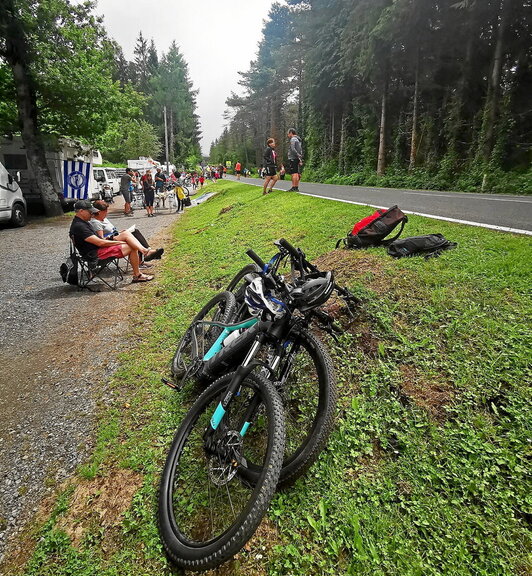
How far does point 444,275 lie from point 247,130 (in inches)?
3144

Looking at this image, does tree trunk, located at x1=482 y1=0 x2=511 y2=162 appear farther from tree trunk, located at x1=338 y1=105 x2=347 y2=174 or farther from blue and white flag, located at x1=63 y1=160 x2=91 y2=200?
blue and white flag, located at x1=63 y1=160 x2=91 y2=200

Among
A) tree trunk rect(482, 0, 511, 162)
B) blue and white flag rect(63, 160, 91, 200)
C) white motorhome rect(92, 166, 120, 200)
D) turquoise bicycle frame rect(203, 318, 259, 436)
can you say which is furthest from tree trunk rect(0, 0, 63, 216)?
tree trunk rect(482, 0, 511, 162)

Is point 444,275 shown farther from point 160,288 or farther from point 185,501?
point 160,288

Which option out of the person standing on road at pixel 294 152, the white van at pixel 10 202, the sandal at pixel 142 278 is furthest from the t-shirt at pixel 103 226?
the white van at pixel 10 202

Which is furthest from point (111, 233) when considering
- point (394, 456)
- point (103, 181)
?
point (103, 181)

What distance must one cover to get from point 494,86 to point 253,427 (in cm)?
2054

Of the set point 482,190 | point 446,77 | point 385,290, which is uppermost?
point 446,77

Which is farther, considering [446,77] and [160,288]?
[446,77]

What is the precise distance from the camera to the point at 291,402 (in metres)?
2.74

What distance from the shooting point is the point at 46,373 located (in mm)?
3885

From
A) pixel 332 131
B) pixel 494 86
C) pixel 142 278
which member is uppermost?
pixel 332 131

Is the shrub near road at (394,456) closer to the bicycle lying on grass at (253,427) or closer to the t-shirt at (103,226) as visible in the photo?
the bicycle lying on grass at (253,427)

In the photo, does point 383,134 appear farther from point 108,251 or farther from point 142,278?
point 108,251

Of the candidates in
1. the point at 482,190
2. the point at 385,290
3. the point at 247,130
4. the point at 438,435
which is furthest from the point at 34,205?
the point at 247,130
